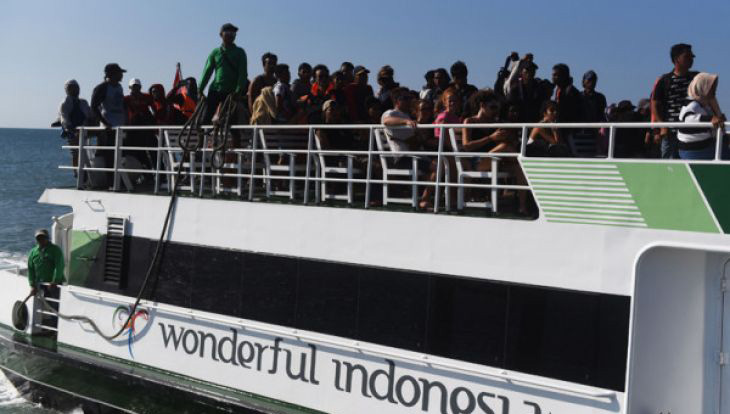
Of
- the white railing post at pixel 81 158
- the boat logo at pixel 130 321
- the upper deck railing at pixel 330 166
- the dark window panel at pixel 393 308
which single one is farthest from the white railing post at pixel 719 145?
the white railing post at pixel 81 158

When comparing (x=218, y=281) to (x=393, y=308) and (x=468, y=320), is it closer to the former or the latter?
(x=393, y=308)

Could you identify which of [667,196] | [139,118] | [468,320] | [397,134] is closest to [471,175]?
[397,134]

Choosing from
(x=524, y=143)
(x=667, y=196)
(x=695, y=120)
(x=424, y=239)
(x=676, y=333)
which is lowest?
(x=676, y=333)

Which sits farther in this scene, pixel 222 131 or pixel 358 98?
pixel 358 98

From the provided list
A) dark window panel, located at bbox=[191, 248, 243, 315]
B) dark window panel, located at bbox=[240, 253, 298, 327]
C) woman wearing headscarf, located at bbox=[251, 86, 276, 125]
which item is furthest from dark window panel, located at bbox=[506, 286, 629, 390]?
woman wearing headscarf, located at bbox=[251, 86, 276, 125]

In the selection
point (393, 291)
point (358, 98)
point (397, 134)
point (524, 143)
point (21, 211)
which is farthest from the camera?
point (21, 211)

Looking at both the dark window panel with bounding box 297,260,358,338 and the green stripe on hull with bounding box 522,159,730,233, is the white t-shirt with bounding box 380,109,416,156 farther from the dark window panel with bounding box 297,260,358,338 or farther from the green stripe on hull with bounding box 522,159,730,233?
the green stripe on hull with bounding box 522,159,730,233

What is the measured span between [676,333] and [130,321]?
20.7 ft

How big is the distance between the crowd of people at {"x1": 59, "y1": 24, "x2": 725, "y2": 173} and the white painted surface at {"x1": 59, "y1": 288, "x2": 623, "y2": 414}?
6.90 ft

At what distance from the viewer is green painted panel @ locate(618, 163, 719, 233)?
6141 millimetres

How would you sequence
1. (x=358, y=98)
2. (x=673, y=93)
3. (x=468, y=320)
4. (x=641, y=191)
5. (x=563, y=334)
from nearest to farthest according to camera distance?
(x=641, y=191), (x=563, y=334), (x=673, y=93), (x=468, y=320), (x=358, y=98)

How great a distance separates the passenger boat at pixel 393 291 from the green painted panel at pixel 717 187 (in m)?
0.02

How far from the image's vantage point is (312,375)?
8.23 meters

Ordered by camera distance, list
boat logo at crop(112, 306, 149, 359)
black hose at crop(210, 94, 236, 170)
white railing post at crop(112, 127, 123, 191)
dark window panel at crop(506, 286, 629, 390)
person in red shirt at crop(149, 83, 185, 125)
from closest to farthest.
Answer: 1. dark window panel at crop(506, 286, 629, 390)
2. black hose at crop(210, 94, 236, 170)
3. boat logo at crop(112, 306, 149, 359)
4. white railing post at crop(112, 127, 123, 191)
5. person in red shirt at crop(149, 83, 185, 125)
